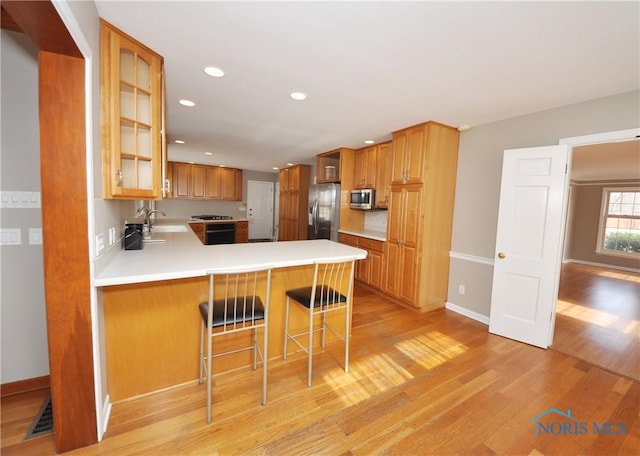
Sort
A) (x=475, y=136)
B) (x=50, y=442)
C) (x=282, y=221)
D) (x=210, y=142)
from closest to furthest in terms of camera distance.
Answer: (x=50, y=442)
(x=475, y=136)
(x=210, y=142)
(x=282, y=221)

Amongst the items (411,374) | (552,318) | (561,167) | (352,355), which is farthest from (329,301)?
(561,167)

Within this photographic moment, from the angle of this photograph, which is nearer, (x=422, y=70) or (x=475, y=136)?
(x=422, y=70)

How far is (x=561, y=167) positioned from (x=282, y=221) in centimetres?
565

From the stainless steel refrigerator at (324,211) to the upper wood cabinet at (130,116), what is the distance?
321cm

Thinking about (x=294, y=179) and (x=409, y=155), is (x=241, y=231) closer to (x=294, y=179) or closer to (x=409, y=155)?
(x=294, y=179)

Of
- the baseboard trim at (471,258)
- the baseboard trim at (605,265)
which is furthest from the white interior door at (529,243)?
the baseboard trim at (605,265)

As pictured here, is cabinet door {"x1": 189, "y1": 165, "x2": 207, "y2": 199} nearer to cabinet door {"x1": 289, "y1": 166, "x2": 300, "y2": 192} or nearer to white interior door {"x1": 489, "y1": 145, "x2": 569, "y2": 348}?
cabinet door {"x1": 289, "y1": 166, "x2": 300, "y2": 192}

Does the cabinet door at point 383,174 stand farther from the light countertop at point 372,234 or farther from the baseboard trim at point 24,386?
the baseboard trim at point 24,386

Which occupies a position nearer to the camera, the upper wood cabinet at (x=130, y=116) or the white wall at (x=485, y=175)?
the upper wood cabinet at (x=130, y=116)

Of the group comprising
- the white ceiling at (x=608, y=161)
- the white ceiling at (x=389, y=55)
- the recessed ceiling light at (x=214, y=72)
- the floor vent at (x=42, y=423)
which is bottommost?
the floor vent at (x=42, y=423)

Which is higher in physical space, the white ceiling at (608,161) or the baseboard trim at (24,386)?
the white ceiling at (608,161)

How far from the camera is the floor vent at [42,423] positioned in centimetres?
150

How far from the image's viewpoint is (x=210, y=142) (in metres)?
4.53

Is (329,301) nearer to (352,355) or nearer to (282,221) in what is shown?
(352,355)
